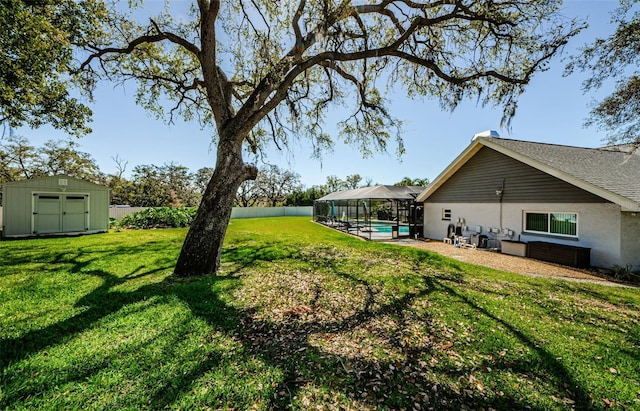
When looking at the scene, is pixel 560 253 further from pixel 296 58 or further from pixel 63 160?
pixel 63 160

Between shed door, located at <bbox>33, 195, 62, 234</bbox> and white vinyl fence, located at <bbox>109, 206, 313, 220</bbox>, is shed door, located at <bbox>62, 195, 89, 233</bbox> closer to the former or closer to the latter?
shed door, located at <bbox>33, 195, 62, 234</bbox>

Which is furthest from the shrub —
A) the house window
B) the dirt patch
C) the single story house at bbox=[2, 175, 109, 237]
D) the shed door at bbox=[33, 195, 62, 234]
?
the house window

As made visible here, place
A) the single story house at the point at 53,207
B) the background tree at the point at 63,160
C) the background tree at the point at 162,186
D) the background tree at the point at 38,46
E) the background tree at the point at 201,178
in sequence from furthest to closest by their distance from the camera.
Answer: the background tree at the point at 201,178
the background tree at the point at 162,186
the background tree at the point at 63,160
the single story house at the point at 53,207
the background tree at the point at 38,46

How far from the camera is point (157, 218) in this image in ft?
59.5

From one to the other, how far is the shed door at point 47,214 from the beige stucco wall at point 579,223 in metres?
20.1

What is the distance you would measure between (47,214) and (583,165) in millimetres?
23903

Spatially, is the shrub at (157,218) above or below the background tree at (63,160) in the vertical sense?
below

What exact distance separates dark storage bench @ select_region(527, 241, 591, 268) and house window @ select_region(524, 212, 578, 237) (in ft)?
2.21

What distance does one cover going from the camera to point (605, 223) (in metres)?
8.09

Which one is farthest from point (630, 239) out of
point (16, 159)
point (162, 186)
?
point (16, 159)

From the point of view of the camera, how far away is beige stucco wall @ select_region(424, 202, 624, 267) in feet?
25.9

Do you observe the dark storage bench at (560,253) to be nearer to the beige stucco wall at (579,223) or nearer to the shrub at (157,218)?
the beige stucco wall at (579,223)

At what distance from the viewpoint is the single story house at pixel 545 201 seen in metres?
7.93

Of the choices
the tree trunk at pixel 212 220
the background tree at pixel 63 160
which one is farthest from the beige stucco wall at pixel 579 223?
the background tree at pixel 63 160
